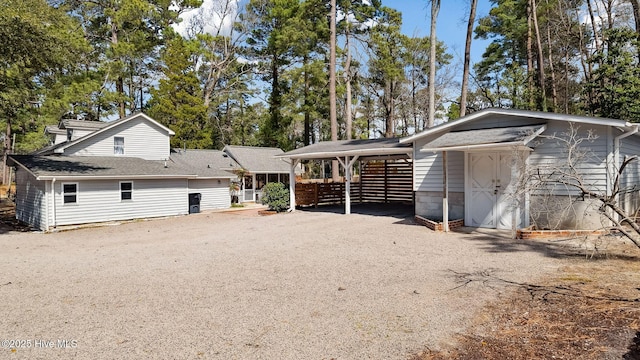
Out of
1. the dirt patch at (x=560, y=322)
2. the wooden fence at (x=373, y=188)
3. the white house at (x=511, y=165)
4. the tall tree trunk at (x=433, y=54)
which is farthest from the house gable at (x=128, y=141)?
the dirt patch at (x=560, y=322)

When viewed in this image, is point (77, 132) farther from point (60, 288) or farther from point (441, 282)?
point (441, 282)

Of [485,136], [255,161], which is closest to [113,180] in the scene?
[255,161]

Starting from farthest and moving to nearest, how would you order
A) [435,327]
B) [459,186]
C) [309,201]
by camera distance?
[309,201] < [459,186] < [435,327]

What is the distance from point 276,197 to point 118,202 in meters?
6.86

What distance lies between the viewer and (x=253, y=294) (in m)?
5.47

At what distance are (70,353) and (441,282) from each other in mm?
4889

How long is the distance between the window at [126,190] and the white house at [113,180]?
39 mm

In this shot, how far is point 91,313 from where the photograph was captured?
4832mm

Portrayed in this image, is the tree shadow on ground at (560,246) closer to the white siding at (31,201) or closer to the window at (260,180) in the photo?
the white siding at (31,201)

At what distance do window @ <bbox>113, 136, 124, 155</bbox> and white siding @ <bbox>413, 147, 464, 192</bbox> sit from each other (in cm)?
1487

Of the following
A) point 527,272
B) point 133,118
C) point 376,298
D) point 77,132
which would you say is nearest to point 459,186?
point 527,272

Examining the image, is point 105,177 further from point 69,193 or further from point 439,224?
point 439,224

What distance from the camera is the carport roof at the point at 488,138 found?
914cm

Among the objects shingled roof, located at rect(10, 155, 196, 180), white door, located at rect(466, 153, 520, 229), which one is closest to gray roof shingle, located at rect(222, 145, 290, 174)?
shingled roof, located at rect(10, 155, 196, 180)
